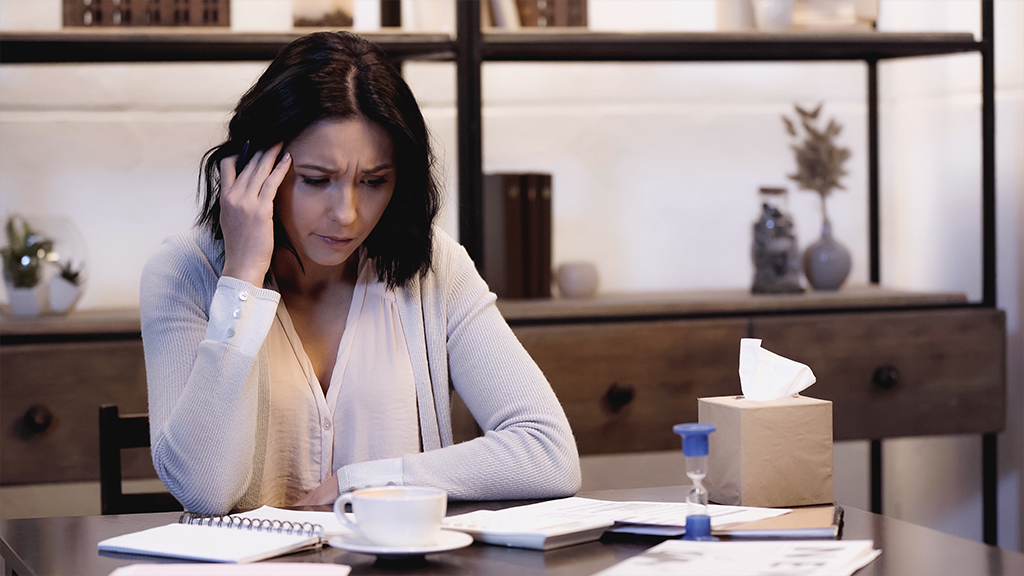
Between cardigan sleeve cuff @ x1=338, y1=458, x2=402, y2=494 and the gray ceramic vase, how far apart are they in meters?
1.62

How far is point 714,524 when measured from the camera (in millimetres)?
941

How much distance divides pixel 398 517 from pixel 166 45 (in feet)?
5.16

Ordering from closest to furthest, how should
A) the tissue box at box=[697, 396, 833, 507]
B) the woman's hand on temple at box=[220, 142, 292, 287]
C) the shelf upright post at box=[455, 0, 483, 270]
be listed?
the tissue box at box=[697, 396, 833, 507]
the woman's hand on temple at box=[220, 142, 292, 287]
the shelf upright post at box=[455, 0, 483, 270]

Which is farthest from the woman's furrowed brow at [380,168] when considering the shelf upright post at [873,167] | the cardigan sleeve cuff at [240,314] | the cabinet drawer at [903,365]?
the shelf upright post at [873,167]

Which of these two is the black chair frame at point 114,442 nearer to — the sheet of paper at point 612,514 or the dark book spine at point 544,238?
the sheet of paper at point 612,514

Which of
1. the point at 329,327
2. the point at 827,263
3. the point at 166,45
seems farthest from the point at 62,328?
the point at 827,263

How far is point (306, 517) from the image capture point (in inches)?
39.7

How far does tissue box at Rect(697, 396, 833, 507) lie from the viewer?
39.9 inches

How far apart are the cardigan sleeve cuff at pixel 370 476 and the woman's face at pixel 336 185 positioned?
1.06 feet

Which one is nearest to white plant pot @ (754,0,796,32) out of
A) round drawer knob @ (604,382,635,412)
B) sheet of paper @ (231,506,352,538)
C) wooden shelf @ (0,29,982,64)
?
wooden shelf @ (0,29,982,64)

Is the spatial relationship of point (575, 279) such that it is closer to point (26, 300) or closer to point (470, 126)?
point (470, 126)

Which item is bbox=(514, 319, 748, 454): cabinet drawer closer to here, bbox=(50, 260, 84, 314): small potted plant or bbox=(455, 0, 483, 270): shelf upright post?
bbox=(455, 0, 483, 270): shelf upright post

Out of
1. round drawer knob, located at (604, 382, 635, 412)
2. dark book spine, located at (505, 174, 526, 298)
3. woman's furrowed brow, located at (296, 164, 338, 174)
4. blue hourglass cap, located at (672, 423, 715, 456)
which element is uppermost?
woman's furrowed brow, located at (296, 164, 338, 174)

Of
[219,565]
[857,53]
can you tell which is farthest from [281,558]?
[857,53]
